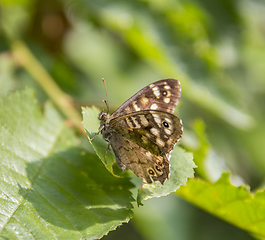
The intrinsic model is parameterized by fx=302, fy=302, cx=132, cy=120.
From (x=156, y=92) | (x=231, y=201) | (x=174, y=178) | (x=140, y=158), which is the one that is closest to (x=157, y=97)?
(x=156, y=92)

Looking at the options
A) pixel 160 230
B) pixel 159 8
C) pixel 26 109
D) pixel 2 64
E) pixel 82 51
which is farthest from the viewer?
pixel 82 51

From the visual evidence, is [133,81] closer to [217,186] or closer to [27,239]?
[217,186]

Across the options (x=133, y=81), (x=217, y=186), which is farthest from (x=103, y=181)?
(x=133, y=81)

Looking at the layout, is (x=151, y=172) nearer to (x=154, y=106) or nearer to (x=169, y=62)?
(x=154, y=106)

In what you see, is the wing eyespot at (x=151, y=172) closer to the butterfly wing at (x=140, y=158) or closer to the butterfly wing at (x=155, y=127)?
the butterfly wing at (x=140, y=158)

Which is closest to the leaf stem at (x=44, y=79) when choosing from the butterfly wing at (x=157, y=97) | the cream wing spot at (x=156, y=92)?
the butterfly wing at (x=157, y=97)
